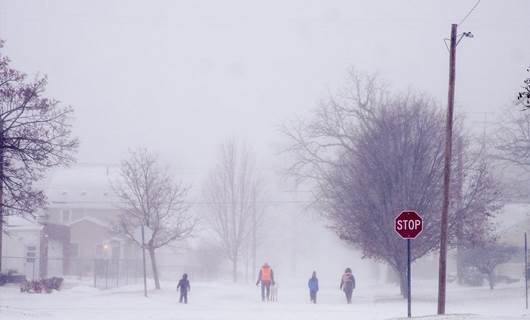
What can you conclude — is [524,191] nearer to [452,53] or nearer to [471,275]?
[471,275]

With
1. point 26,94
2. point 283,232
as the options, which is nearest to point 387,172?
point 26,94

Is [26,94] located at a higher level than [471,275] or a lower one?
higher

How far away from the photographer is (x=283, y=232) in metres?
124

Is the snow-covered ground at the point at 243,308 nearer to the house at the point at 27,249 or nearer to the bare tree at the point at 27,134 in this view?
the bare tree at the point at 27,134

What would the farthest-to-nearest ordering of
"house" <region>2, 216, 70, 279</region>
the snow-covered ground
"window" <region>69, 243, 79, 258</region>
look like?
"window" <region>69, 243, 79, 258</region> → "house" <region>2, 216, 70, 279</region> → the snow-covered ground

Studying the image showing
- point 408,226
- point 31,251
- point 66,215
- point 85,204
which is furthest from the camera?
point 85,204

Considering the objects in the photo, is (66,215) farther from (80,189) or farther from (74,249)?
(74,249)

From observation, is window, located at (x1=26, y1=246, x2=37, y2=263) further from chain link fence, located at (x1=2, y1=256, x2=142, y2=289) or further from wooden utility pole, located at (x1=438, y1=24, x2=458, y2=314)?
wooden utility pole, located at (x1=438, y1=24, x2=458, y2=314)

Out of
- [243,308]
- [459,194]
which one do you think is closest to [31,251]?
[243,308]

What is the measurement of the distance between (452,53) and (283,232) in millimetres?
100079

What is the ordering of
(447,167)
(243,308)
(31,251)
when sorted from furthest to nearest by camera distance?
1. (31,251)
2. (243,308)
3. (447,167)

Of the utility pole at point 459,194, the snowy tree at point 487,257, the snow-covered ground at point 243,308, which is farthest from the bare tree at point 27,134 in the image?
the snowy tree at point 487,257

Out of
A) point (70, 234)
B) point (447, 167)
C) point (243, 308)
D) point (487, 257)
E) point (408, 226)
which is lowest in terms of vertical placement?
point (243, 308)

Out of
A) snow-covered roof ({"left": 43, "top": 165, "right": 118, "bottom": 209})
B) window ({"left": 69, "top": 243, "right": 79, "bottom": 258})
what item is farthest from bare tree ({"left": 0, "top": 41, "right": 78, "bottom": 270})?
snow-covered roof ({"left": 43, "top": 165, "right": 118, "bottom": 209})
